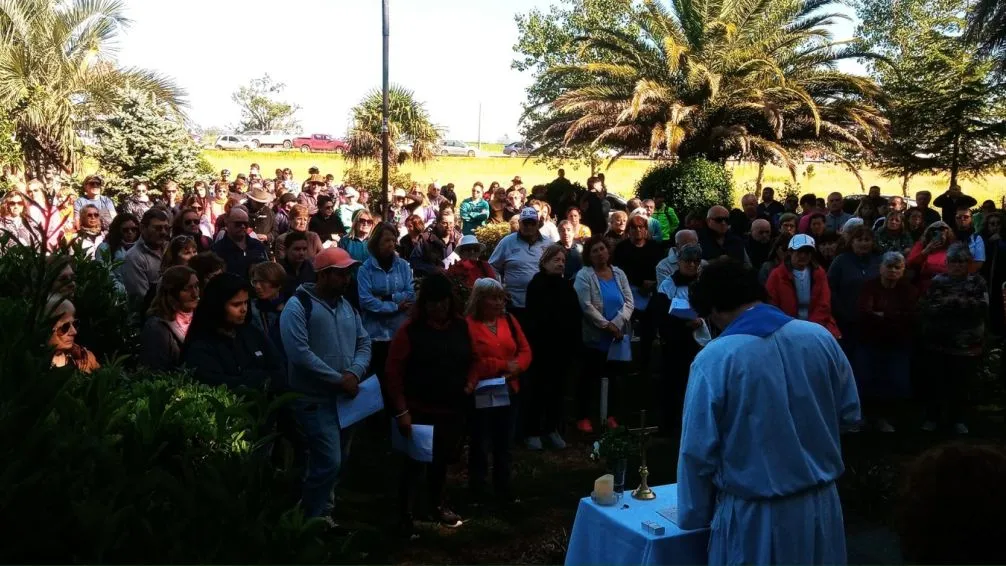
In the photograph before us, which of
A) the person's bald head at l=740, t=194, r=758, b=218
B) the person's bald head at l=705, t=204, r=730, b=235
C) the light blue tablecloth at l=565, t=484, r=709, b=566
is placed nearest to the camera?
the light blue tablecloth at l=565, t=484, r=709, b=566

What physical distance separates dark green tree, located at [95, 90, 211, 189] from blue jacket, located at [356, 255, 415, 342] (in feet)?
42.2

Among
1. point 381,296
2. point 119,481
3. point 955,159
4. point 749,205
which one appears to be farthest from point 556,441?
point 955,159

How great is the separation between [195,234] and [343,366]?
390 centimetres

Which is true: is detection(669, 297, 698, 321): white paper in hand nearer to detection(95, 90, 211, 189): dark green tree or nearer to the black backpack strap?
the black backpack strap

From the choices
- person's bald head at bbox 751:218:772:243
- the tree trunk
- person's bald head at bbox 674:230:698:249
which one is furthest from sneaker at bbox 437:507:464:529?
the tree trunk

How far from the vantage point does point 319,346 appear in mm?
5793

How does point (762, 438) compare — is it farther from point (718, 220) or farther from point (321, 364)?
point (718, 220)

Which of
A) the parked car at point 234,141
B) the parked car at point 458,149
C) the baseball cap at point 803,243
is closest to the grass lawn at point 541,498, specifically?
the baseball cap at point 803,243

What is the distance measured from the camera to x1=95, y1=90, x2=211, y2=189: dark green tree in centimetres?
1919

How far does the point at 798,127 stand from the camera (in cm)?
2191

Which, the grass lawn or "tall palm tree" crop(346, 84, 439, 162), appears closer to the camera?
the grass lawn

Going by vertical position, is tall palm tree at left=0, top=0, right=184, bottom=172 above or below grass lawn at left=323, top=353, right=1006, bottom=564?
above

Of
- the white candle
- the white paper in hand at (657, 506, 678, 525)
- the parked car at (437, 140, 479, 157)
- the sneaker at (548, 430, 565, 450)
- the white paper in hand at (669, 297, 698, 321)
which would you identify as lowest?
the sneaker at (548, 430, 565, 450)

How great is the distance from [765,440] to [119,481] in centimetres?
228
